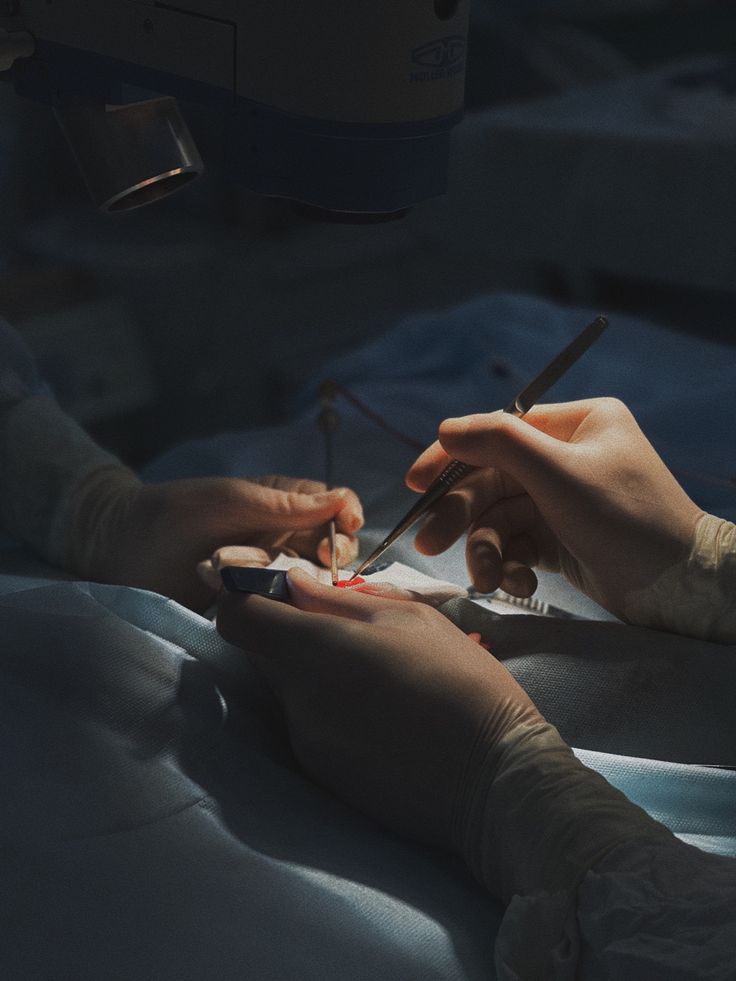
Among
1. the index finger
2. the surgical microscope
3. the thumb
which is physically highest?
the surgical microscope

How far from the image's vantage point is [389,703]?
87cm

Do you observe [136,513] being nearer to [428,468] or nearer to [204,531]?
[204,531]

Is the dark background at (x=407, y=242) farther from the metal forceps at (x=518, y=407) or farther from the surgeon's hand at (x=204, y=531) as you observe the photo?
the metal forceps at (x=518, y=407)

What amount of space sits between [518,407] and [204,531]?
0.37 metres

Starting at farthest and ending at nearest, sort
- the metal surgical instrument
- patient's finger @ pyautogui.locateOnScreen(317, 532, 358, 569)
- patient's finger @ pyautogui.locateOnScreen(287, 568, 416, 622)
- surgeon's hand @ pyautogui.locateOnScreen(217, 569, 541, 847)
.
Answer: the metal surgical instrument → patient's finger @ pyautogui.locateOnScreen(317, 532, 358, 569) → patient's finger @ pyautogui.locateOnScreen(287, 568, 416, 622) → surgeon's hand @ pyautogui.locateOnScreen(217, 569, 541, 847)

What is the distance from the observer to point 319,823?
866 mm

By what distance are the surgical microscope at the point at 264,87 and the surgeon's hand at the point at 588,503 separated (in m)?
0.32

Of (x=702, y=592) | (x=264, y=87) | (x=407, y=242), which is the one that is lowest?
(x=407, y=242)

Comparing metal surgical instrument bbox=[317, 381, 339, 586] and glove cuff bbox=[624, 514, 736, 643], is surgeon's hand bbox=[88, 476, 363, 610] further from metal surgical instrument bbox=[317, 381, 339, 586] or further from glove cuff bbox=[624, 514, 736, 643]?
glove cuff bbox=[624, 514, 736, 643]

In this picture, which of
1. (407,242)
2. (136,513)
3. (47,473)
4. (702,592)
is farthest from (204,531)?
(407,242)

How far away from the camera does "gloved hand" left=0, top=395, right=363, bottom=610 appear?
1201 mm

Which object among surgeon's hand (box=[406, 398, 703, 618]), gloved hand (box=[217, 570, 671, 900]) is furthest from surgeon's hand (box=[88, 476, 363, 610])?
gloved hand (box=[217, 570, 671, 900])

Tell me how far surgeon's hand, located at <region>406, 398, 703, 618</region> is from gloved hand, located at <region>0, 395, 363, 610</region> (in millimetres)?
150

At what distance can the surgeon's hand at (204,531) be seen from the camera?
3.92 feet
